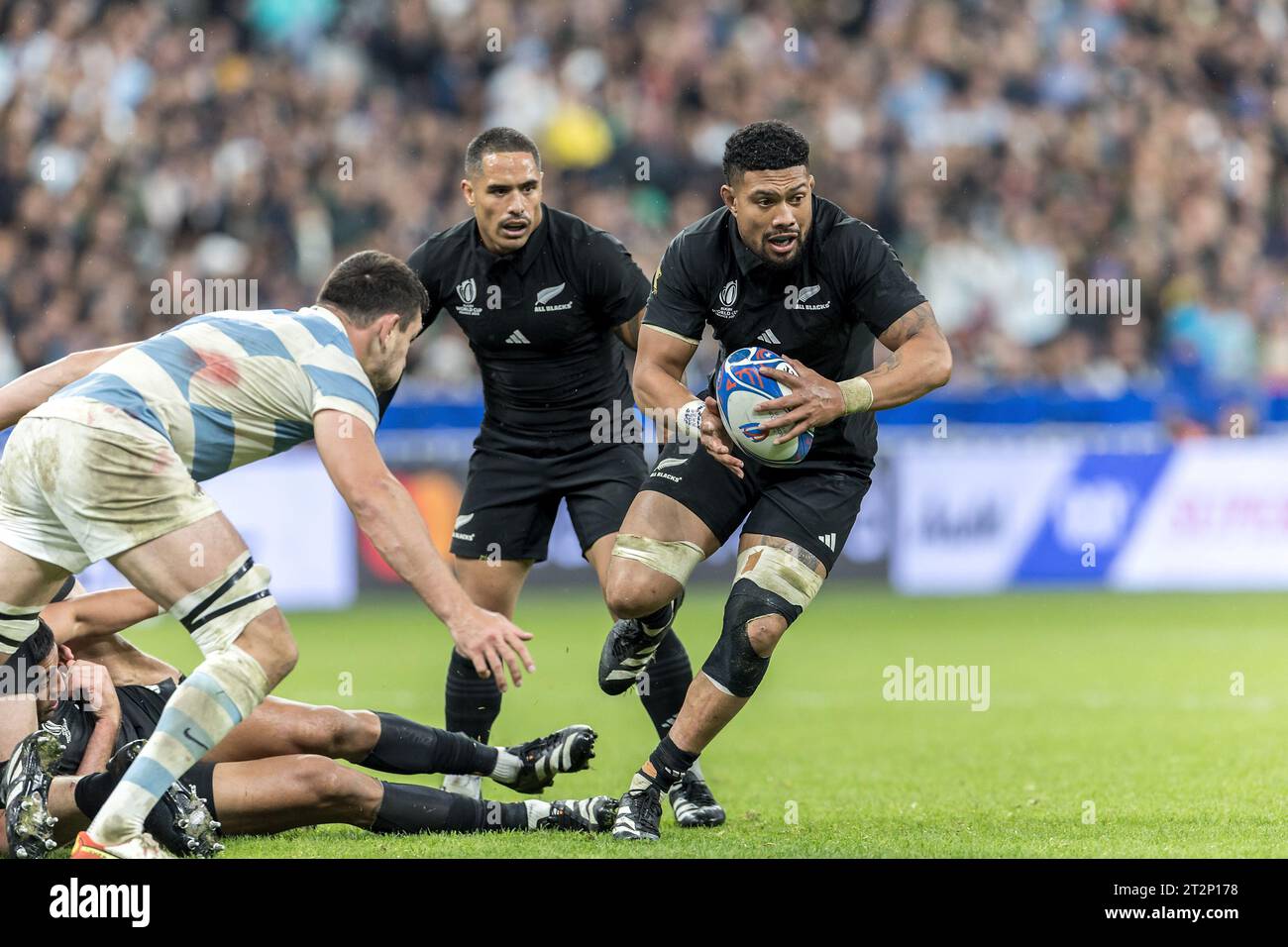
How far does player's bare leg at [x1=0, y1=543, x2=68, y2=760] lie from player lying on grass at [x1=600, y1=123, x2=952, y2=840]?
2.17 metres

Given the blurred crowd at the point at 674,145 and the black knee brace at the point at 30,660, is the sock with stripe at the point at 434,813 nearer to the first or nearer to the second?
the black knee brace at the point at 30,660

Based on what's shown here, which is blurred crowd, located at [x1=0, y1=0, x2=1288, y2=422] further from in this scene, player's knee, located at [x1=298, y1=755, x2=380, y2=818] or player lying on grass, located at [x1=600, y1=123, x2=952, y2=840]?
player's knee, located at [x1=298, y1=755, x2=380, y2=818]

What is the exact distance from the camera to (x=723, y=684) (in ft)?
21.1

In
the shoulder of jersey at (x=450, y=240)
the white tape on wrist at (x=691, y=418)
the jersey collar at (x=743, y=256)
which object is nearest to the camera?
the white tape on wrist at (x=691, y=418)

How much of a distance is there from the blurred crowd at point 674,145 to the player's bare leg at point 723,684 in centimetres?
1015

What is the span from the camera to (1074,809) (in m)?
6.84

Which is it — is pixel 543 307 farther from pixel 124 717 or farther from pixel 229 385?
pixel 124 717

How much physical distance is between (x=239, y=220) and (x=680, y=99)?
5.18 m

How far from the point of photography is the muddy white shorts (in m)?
5.47

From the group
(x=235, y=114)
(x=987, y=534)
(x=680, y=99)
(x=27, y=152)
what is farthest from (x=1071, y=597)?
(x=27, y=152)

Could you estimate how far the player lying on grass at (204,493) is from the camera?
537 cm

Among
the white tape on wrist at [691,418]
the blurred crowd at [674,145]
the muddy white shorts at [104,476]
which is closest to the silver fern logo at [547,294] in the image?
the white tape on wrist at [691,418]

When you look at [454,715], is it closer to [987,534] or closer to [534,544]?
[534,544]

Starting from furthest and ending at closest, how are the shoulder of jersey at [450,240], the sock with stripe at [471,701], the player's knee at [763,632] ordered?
the shoulder of jersey at [450,240] → the sock with stripe at [471,701] → the player's knee at [763,632]
